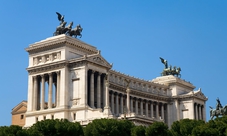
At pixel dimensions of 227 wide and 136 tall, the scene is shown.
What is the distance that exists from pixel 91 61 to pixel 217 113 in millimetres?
44230

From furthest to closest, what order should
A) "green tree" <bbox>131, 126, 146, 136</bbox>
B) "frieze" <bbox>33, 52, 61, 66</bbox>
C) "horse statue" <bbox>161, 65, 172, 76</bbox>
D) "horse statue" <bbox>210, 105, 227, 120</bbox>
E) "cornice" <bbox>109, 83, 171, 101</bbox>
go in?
1. "horse statue" <bbox>161, 65, 172, 76</bbox>
2. "horse statue" <bbox>210, 105, 227, 120</bbox>
3. "cornice" <bbox>109, 83, 171, 101</bbox>
4. "frieze" <bbox>33, 52, 61, 66</bbox>
5. "green tree" <bbox>131, 126, 146, 136</bbox>

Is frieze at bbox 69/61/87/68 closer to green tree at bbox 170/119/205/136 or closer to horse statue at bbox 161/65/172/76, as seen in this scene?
green tree at bbox 170/119/205/136

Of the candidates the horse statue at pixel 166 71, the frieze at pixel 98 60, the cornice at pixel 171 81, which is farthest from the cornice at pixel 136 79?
the frieze at pixel 98 60

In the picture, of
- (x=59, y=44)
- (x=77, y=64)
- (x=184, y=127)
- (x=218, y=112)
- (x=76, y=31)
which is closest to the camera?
(x=184, y=127)

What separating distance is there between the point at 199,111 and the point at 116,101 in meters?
37.2

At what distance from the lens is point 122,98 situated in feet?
460

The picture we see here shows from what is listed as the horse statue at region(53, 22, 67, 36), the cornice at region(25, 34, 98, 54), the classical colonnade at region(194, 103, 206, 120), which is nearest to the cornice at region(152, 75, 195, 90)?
the classical colonnade at region(194, 103, 206, 120)

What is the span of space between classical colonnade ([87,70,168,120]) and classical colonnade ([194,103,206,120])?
9.50 meters

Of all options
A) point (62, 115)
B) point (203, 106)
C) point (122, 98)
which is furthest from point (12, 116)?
point (203, 106)

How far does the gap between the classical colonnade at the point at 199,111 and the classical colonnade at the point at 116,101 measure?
374 inches

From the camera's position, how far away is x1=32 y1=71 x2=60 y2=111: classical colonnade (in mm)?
117312

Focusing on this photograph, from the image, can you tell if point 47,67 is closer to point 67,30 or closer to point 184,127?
point 67,30

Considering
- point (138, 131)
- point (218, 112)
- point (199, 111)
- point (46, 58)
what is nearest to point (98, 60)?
point (46, 58)

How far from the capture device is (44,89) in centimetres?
11931
